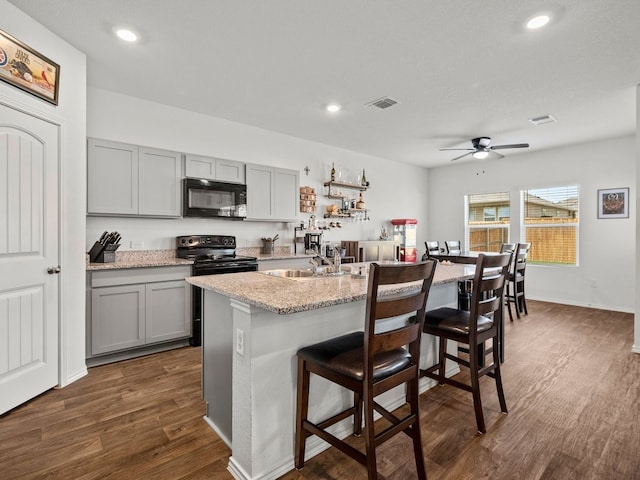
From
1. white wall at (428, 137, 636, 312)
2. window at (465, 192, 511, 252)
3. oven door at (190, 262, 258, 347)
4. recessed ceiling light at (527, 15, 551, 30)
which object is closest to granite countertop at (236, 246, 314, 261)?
oven door at (190, 262, 258, 347)

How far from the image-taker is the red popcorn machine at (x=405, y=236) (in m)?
6.57

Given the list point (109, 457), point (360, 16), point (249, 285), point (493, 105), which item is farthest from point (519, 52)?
point (109, 457)

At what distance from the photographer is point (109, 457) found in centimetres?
179

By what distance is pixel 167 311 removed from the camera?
11.1 ft

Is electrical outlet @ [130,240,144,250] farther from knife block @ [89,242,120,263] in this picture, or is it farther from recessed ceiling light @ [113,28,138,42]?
recessed ceiling light @ [113,28,138,42]

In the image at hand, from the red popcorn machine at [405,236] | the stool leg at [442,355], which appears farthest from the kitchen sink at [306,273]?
the red popcorn machine at [405,236]

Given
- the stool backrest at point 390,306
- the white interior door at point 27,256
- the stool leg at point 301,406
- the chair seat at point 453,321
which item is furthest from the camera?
the white interior door at point 27,256

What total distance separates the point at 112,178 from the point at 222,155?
1.45 m

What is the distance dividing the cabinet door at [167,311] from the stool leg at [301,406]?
221 centimetres

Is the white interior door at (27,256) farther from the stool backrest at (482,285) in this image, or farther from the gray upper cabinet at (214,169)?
the stool backrest at (482,285)

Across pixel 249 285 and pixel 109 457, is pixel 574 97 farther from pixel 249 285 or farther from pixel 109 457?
pixel 109 457

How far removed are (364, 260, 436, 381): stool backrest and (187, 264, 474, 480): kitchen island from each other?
0.20m

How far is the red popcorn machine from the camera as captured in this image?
657 centimetres

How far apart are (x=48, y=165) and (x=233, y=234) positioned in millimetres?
2235
